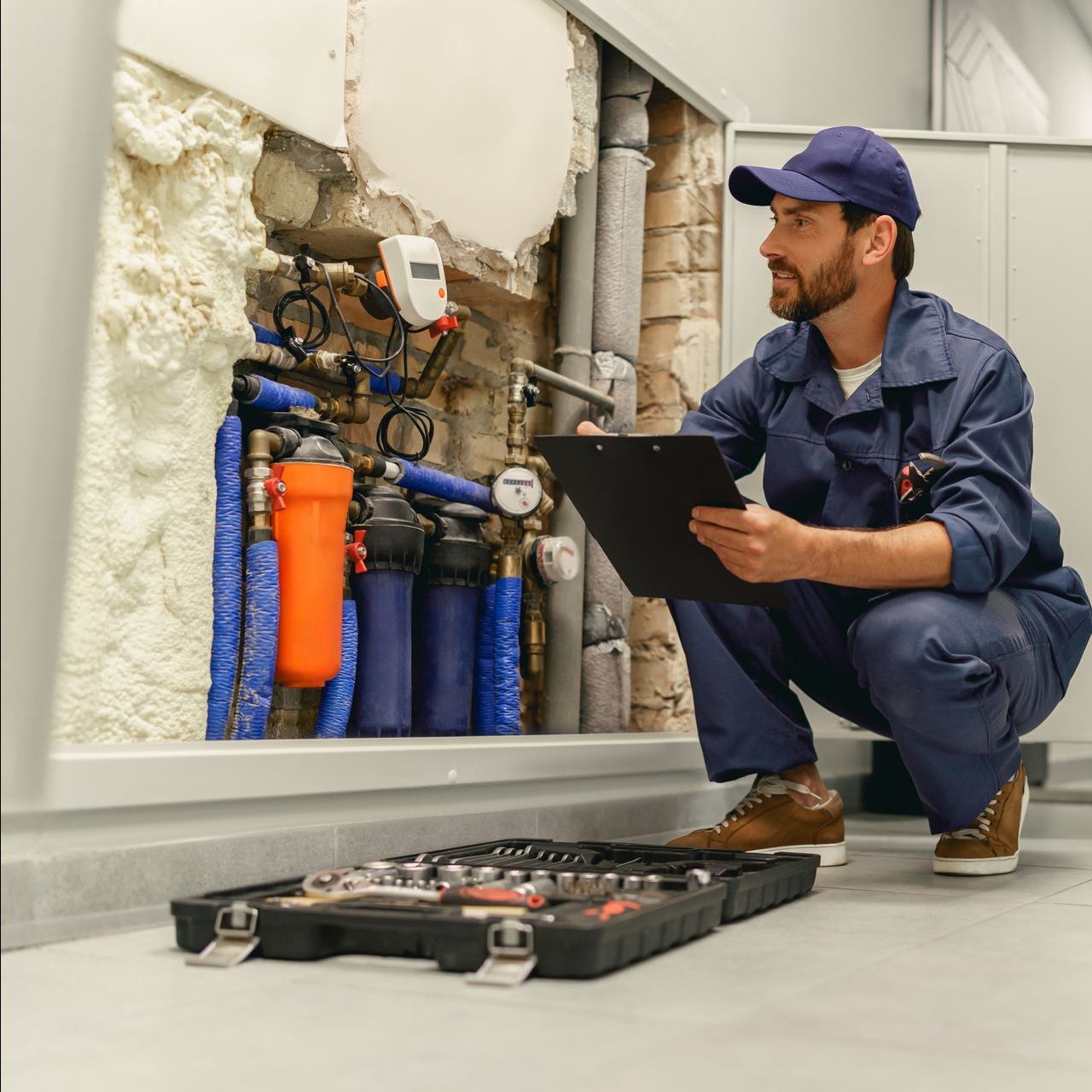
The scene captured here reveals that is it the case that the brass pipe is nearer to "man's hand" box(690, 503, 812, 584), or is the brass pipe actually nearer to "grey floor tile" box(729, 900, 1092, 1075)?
"man's hand" box(690, 503, 812, 584)

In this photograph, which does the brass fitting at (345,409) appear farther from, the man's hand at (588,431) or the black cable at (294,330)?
the man's hand at (588,431)

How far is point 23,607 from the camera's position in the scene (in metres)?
0.88

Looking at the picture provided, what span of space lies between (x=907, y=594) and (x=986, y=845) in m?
0.46

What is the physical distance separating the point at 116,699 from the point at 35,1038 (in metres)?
0.67

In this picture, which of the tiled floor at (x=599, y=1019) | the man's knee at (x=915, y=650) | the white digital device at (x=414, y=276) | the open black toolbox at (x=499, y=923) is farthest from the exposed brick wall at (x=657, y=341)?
the tiled floor at (x=599, y=1019)

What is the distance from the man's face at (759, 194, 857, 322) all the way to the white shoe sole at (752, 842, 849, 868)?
32.8 inches

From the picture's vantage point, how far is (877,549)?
1.81m

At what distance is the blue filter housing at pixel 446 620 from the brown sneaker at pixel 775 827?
45 cm

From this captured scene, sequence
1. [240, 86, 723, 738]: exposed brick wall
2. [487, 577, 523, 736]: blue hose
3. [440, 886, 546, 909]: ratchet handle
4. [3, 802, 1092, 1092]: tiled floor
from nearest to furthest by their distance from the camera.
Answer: [3, 802, 1092, 1092]: tiled floor < [440, 886, 546, 909]: ratchet handle < [487, 577, 523, 736]: blue hose < [240, 86, 723, 738]: exposed brick wall

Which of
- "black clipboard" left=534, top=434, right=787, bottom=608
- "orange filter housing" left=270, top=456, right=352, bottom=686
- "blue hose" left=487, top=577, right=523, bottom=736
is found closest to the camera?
"black clipboard" left=534, top=434, right=787, bottom=608

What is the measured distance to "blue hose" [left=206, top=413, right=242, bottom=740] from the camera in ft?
5.94

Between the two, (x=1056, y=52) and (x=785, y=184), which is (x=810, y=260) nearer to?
(x=785, y=184)

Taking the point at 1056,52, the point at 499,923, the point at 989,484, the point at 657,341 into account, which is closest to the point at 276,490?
the point at 499,923

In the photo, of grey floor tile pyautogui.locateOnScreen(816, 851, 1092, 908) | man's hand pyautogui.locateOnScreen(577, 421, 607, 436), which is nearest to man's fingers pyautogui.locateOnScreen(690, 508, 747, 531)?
man's hand pyautogui.locateOnScreen(577, 421, 607, 436)
